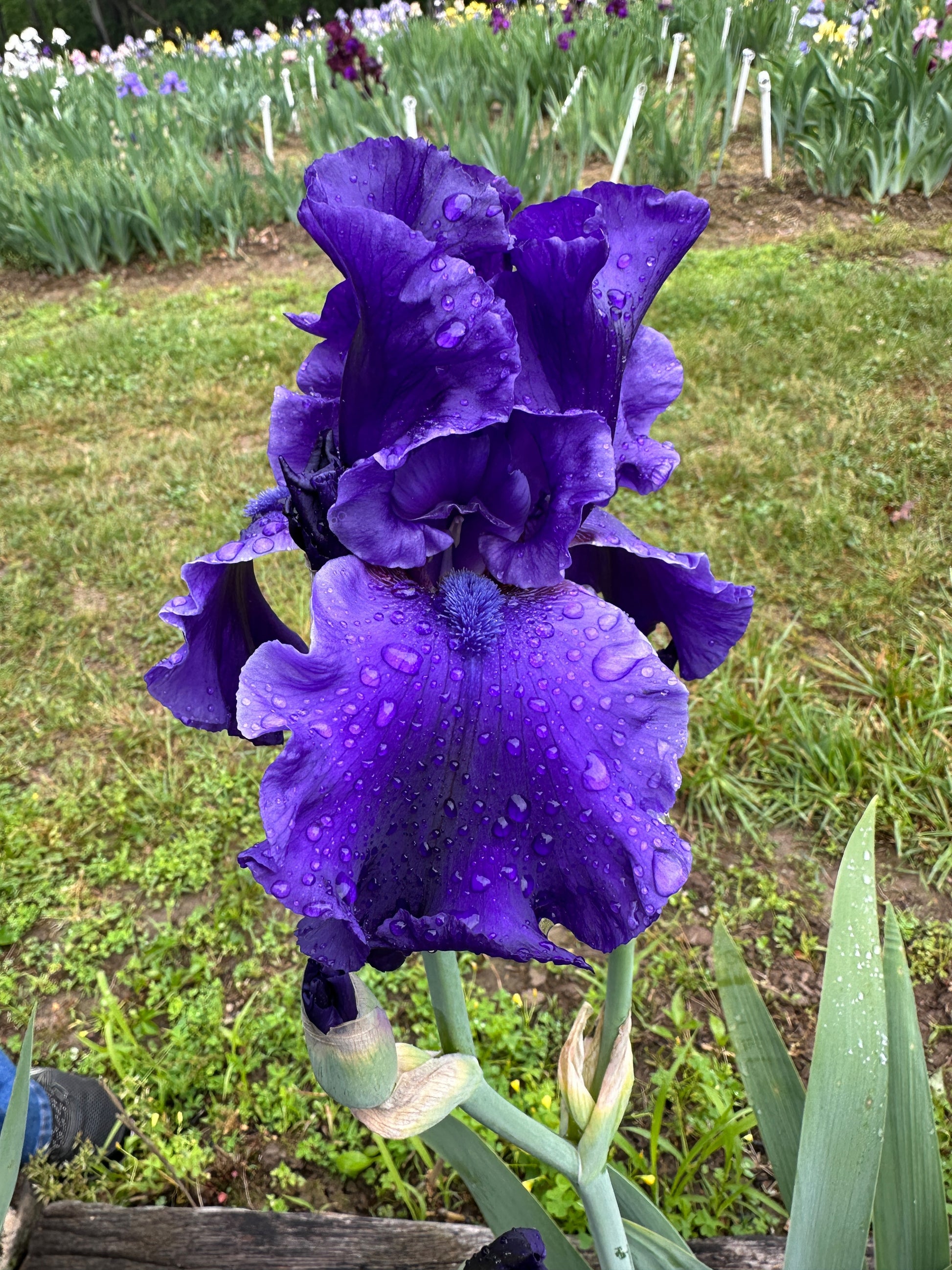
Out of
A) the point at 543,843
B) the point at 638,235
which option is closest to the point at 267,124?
the point at 638,235

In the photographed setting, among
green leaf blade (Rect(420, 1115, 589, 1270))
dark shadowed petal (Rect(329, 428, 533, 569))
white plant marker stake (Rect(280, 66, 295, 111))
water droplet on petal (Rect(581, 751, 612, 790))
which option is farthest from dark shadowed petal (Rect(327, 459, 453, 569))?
white plant marker stake (Rect(280, 66, 295, 111))

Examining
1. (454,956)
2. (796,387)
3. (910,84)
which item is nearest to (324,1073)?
(454,956)

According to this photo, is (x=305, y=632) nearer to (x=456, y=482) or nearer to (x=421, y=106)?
(x=456, y=482)

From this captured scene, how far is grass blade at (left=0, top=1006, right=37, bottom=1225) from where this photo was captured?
787 mm

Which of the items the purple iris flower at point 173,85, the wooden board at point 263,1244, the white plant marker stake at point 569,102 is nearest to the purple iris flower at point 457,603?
the wooden board at point 263,1244

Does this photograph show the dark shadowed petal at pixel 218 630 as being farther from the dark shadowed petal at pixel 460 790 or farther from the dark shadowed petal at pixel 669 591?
the dark shadowed petal at pixel 669 591

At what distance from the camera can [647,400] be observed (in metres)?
0.82

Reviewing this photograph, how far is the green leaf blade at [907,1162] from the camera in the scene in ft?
3.13

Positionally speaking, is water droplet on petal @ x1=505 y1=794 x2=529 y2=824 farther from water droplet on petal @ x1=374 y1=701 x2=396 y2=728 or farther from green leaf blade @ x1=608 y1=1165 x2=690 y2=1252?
green leaf blade @ x1=608 y1=1165 x2=690 y2=1252

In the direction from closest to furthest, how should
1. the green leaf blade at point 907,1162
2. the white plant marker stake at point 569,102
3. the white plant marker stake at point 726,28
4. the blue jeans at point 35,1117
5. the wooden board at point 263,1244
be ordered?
the green leaf blade at point 907,1162 → the wooden board at point 263,1244 → the blue jeans at point 35,1117 → the white plant marker stake at point 569,102 → the white plant marker stake at point 726,28

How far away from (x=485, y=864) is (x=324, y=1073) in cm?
27

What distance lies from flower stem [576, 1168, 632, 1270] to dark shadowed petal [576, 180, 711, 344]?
0.78 metres

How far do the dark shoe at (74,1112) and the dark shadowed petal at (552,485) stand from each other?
4.76ft

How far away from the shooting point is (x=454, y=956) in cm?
74
